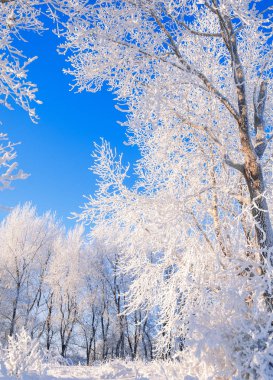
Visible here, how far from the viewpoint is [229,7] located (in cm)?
524

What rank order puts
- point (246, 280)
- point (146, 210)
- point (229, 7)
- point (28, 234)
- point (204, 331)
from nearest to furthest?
point (204, 331), point (246, 280), point (229, 7), point (146, 210), point (28, 234)

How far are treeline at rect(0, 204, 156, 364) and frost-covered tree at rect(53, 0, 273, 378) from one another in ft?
56.6

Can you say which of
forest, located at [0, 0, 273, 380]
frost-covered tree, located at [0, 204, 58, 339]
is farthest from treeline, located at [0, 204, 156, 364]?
forest, located at [0, 0, 273, 380]

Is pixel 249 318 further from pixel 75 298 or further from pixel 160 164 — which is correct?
pixel 75 298

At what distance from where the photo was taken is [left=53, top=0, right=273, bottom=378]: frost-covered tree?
14.5ft

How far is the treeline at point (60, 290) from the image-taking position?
2369cm

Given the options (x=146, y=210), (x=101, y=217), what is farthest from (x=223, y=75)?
(x=101, y=217)

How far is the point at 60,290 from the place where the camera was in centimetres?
2627

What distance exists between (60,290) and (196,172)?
69.9ft

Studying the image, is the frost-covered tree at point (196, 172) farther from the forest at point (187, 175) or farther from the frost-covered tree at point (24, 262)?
the frost-covered tree at point (24, 262)

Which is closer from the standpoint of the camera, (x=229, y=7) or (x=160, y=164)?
(x=229, y=7)

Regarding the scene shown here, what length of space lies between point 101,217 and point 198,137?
2.77 m

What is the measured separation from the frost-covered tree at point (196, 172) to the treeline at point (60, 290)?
17256 millimetres

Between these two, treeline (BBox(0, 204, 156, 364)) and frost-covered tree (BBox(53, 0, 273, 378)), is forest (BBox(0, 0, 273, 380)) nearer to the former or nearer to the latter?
frost-covered tree (BBox(53, 0, 273, 378))
